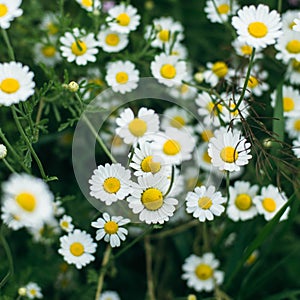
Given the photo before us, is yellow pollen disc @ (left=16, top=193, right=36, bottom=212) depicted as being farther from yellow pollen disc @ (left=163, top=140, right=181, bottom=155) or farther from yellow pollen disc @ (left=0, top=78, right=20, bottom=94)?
yellow pollen disc @ (left=163, top=140, right=181, bottom=155)

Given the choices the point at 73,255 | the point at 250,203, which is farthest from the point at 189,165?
the point at 73,255

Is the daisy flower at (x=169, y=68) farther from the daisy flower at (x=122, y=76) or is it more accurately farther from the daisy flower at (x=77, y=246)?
the daisy flower at (x=77, y=246)

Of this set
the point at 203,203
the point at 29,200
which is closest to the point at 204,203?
the point at 203,203

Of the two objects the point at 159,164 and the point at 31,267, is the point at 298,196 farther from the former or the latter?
the point at 31,267

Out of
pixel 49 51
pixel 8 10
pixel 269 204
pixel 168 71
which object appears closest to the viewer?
pixel 8 10

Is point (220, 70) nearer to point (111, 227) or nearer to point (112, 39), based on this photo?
point (112, 39)

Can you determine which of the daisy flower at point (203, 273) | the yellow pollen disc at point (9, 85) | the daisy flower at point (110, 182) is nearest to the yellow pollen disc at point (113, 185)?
the daisy flower at point (110, 182)
